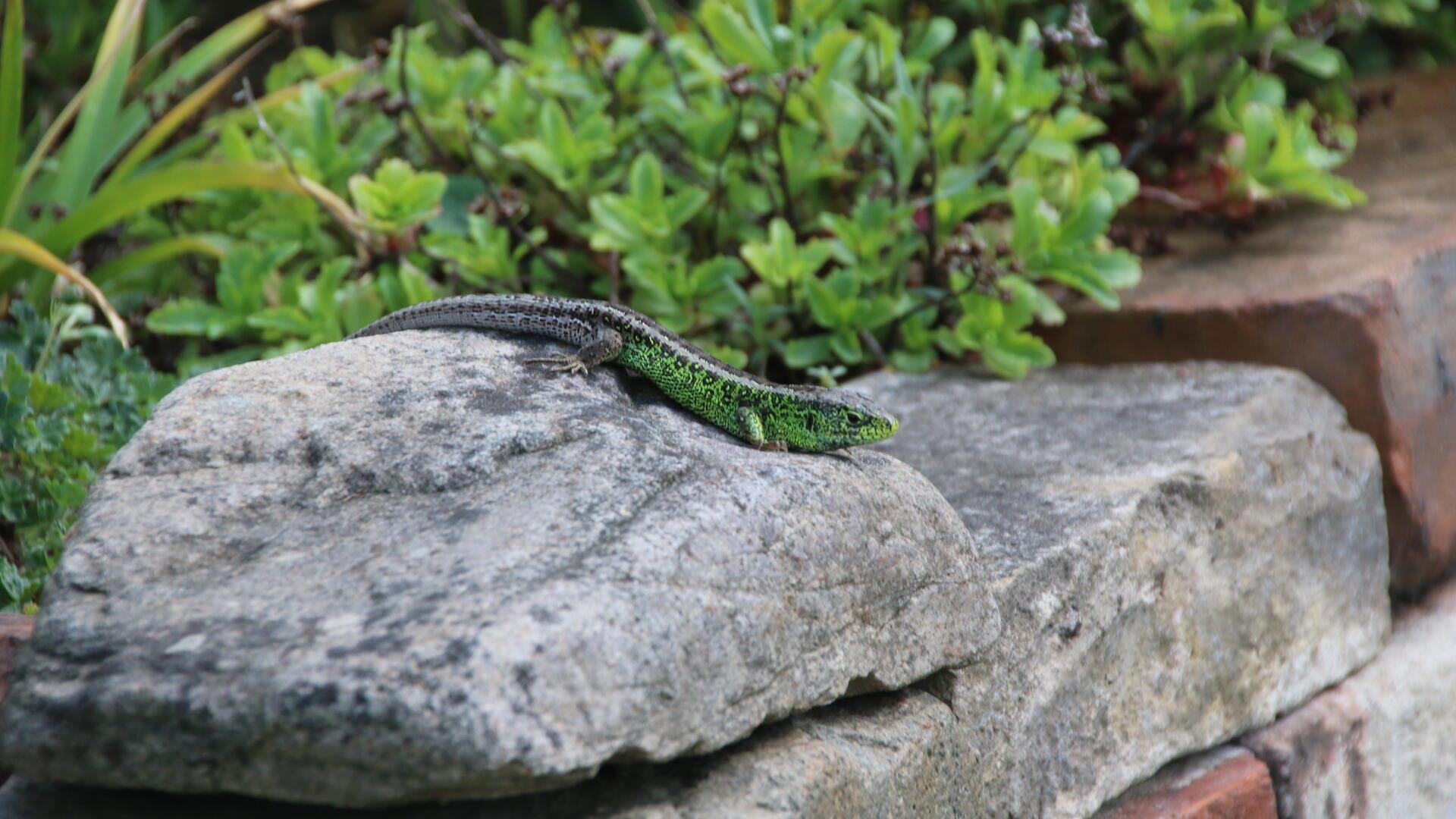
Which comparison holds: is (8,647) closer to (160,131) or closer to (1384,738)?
(160,131)

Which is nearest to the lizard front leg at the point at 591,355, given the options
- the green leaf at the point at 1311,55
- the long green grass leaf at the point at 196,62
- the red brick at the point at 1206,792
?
the red brick at the point at 1206,792

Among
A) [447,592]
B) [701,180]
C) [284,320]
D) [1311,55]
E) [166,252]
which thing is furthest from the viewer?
[1311,55]

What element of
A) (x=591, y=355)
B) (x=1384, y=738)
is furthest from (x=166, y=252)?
(x=1384, y=738)

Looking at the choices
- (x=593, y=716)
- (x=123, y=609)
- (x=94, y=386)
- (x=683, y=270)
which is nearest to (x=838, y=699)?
(x=593, y=716)

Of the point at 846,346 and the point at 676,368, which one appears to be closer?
the point at 676,368

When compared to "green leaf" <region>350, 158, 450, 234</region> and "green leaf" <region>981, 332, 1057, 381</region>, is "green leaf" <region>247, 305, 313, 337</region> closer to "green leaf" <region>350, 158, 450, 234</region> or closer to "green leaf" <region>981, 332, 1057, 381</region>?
"green leaf" <region>350, 158, 450, 234</region>

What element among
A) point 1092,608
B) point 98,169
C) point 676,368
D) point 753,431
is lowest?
point 1092,608
